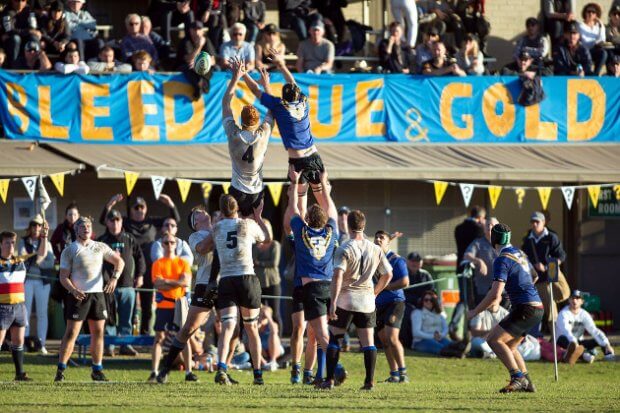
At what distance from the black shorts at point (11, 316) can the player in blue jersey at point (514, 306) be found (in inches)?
223

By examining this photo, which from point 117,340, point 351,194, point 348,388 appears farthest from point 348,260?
point 351,194

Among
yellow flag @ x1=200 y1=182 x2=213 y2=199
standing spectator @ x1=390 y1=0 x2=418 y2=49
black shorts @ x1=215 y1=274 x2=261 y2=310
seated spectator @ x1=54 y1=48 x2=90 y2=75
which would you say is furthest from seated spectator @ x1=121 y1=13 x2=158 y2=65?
black shorts @ x1=215 y1=274 x2=261 y2=310

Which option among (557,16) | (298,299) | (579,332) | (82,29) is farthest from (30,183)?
(557,16)

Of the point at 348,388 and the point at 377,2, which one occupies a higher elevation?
the point at 377,2

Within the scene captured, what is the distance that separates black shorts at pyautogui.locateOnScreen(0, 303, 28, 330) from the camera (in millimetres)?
16656

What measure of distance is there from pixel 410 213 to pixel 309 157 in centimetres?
921

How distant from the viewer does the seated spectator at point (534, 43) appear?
23844mm

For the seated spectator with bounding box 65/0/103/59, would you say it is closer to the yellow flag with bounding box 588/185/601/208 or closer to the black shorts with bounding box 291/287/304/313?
the black shorts with bounding box 291/287/304/313

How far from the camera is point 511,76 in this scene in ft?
76.0

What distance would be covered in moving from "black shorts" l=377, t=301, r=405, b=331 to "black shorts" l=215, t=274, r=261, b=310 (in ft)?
8.41

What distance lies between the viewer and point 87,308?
1602 cm

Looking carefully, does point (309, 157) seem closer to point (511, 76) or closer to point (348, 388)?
point (348, 388)

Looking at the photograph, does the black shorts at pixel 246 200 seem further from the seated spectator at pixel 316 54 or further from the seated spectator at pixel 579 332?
the seated spectator at pixel 316 54

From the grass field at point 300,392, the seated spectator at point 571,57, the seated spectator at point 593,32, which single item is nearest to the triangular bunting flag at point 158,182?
the grass field at point 300,392
